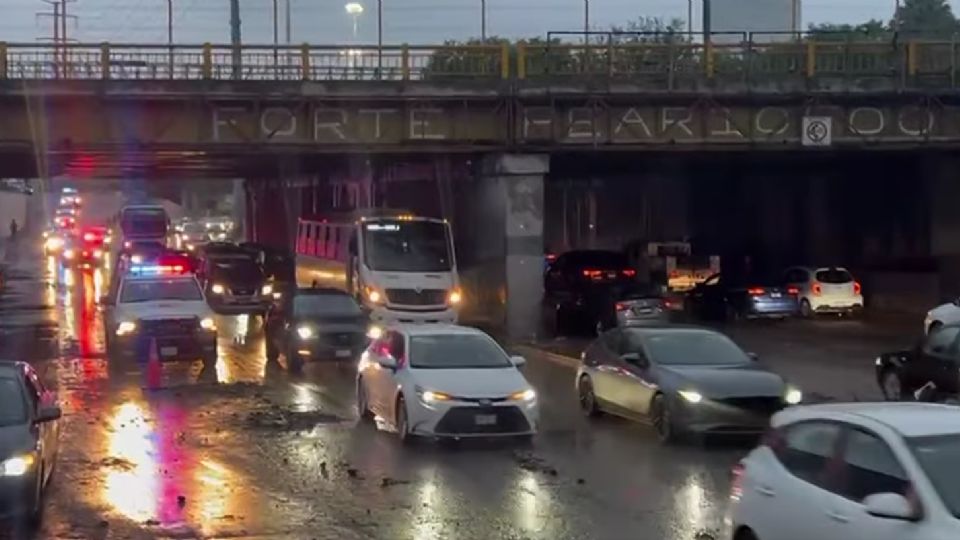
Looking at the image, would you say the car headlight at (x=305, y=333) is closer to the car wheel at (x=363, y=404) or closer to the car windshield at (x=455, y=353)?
the car wheel at (x=363, y=404)

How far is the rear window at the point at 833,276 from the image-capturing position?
46438mm

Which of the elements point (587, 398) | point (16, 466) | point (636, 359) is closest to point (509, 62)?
point (587, 398)

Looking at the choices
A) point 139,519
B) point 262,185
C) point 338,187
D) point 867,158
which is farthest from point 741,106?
point 262,185

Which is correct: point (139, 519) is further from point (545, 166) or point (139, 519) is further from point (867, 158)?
point (867, 158)

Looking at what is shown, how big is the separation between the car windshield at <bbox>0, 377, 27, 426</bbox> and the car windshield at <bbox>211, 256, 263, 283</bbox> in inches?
1297

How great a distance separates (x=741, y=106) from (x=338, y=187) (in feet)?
58.1

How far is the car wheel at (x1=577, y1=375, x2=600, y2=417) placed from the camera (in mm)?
21697

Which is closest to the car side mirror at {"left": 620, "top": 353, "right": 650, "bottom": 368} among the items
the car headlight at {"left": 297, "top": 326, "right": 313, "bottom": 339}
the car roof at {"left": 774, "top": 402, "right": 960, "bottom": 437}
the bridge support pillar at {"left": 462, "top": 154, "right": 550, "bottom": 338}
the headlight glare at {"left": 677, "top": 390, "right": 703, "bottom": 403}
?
the headlight glare at {"left": 677, "top": 390, "right": 703, "bottom": 403}

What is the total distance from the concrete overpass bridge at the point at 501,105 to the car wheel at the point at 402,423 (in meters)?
20.4

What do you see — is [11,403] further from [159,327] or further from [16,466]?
[159,327]

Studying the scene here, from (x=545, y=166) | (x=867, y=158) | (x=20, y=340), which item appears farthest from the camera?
(x=867, y=158)

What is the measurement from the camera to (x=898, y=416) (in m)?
8.95

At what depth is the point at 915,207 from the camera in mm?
48781

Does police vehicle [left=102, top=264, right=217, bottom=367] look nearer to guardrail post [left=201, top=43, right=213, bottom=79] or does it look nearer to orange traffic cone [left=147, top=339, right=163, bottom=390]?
orange traffic cone [left=147, top=339, right=163, bottom=390]
